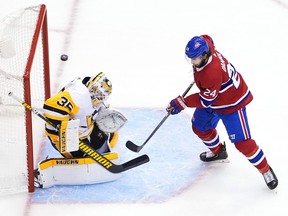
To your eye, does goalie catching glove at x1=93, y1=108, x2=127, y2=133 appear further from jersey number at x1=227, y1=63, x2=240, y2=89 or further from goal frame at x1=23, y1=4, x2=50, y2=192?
jersey number at x1=227, y1=63, x2=240, y2=89

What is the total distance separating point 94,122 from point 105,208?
0.47 m

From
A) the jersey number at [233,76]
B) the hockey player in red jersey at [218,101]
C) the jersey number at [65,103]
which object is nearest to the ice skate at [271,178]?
the hockey player in red jersey at [218,101]

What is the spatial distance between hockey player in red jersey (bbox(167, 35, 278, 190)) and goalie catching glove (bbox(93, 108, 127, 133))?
0.91 feet

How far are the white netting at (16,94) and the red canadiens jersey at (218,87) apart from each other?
0.92 metres

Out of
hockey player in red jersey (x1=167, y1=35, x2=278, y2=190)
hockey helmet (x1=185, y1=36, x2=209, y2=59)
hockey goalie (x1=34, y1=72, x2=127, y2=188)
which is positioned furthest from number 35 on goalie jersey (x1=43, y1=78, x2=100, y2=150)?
hockey helmet (x1=185, y1=36, x2=209, y2=59)

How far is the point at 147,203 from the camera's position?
12.8 ft

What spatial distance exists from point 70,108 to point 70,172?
1.28ft

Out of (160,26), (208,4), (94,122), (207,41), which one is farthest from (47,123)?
(208,4)

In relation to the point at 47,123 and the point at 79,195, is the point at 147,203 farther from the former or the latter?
the point at 47,123

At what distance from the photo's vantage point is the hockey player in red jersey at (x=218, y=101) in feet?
12.1

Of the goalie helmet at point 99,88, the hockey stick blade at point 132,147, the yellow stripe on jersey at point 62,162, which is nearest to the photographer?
the goalie helmet at point 99,88

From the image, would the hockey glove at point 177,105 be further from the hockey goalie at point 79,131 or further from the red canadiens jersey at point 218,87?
the hockey goalie at point 79,131

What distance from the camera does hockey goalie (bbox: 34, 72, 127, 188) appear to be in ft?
12.2

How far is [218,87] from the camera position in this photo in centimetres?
370
